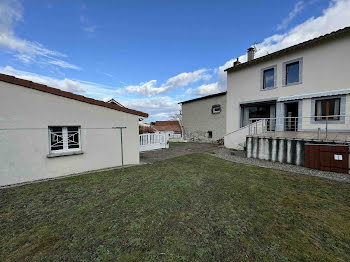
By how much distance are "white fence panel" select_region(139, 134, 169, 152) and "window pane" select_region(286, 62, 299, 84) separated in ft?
37.5

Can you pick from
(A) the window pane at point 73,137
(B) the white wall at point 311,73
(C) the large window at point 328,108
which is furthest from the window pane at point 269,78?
(A) the window pane at point 73,137

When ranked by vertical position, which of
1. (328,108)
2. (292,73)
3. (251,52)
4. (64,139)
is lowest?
(64,139)

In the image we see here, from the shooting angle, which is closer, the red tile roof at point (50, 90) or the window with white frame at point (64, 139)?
the red tile roof at point (50, 90)

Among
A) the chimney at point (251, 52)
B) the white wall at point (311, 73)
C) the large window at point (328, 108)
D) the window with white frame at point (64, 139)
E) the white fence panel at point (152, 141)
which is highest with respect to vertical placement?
the chimney at point (251, 52)

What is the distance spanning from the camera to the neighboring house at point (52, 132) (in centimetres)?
518

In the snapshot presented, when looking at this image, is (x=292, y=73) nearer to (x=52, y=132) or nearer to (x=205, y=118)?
(x=205, y=118)

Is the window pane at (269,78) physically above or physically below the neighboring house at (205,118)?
above

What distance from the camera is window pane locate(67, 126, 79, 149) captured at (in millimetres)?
6418

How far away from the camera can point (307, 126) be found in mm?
11133

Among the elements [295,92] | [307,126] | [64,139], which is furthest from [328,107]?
[64,139]

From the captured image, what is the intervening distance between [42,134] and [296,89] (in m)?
15.9

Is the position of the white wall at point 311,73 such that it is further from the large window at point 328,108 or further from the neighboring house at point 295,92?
the large window at point 328,108

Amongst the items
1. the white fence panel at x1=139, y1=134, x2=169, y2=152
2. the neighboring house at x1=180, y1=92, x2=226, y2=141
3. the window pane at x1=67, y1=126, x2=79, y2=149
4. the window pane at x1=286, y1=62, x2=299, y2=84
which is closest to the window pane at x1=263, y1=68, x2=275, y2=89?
the window pane at x1=286, y1=62, x2=299, y2=84

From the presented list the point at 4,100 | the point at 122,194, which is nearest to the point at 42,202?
the point at 122,194
